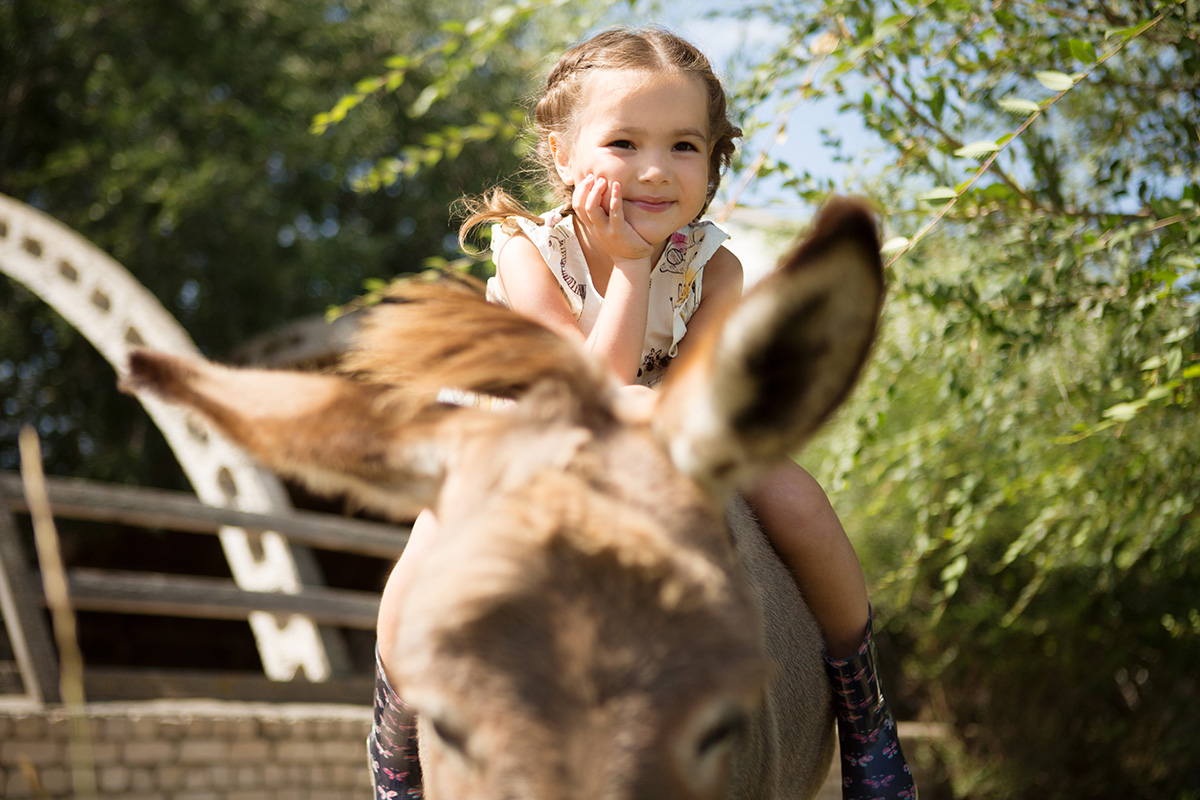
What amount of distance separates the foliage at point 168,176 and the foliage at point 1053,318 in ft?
20.4

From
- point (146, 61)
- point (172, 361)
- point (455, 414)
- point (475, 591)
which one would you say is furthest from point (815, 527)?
point (146, 61)

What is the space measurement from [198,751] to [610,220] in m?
3.86

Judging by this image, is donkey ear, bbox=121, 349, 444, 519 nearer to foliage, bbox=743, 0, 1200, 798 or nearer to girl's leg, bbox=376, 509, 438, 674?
girl's leg, bbox=376, 509, 438, 674

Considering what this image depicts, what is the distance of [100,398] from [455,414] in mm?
9833

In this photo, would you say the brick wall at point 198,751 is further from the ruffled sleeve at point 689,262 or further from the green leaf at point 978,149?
the green leaf at point 978,149

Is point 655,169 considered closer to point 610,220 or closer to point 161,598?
point 610,220

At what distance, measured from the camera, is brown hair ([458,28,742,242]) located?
2592 millimetres

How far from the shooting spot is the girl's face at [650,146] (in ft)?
7.98

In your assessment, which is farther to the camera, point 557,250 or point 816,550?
point 557,250

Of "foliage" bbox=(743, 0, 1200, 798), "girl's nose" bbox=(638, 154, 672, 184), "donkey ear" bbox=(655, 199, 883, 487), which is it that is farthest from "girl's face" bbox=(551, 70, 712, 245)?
"donkey ear" bbox=(655, 199, 883, 487)

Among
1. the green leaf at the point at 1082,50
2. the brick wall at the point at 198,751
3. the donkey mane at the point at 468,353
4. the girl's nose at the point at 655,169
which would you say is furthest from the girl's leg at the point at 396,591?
the brick wall at the point at 198,751

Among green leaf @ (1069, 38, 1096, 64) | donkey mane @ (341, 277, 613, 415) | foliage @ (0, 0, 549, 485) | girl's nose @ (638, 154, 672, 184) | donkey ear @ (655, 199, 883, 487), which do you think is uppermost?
foliage @ (0, 0, 549, 485)

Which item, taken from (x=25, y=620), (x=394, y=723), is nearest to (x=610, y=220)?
(x=394, y=723)

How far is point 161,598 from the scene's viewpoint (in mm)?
5332
